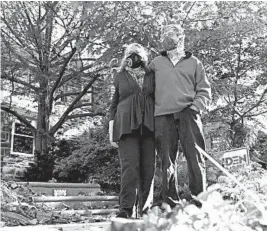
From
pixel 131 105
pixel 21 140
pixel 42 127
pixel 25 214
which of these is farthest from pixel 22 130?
pixel 131 105

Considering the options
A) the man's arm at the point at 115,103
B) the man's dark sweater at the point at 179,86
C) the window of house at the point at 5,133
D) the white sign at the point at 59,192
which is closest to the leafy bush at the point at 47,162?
the white sign at the point at 59,192

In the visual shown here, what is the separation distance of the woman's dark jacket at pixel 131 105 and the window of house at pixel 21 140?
12.4 metres

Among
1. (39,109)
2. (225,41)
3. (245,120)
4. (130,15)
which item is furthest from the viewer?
(39,109)

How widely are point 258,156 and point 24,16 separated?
7.67 metres

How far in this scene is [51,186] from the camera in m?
8.02

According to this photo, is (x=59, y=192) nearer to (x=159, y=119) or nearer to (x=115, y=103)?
(x=115, y=103)

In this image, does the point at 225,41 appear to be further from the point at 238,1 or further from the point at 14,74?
the point at 14,74

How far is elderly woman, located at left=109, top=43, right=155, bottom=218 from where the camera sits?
3.20 meters

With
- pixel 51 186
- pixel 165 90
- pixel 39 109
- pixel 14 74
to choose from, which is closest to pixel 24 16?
pixel 14 74

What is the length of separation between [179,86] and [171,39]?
0.35 m

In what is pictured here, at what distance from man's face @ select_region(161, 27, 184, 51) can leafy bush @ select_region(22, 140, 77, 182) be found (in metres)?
7.38

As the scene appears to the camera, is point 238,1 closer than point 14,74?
Yes

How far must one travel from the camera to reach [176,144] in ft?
10.5

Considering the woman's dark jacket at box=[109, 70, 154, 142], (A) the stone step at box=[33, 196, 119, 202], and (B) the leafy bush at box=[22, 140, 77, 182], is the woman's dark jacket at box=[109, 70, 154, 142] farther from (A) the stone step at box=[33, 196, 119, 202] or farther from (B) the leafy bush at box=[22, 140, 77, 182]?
(B) the leafy bush at box=[22, 140, 77, 182]
